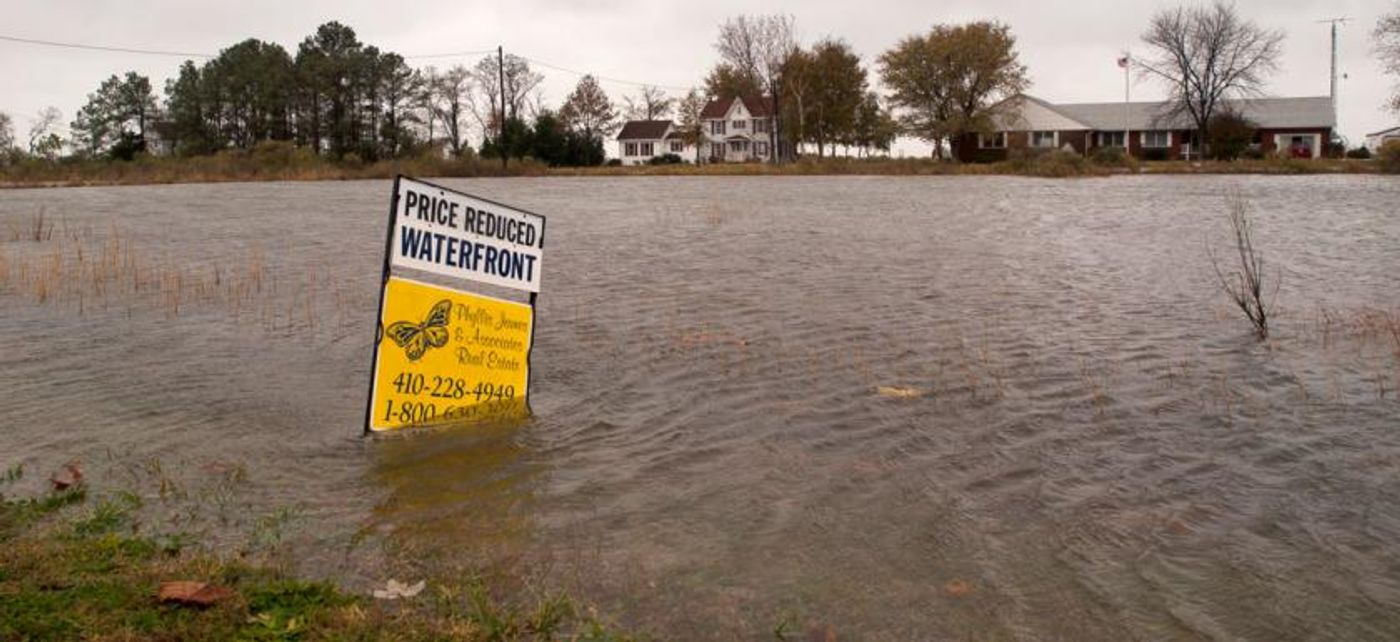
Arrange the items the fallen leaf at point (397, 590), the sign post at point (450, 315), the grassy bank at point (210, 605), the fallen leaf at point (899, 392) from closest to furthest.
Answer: the grassy bank at point (210, 605) → the fallen leaf at point (397, 590) → the sign post at point (450, 315) → the fallen leaf at point (899, 392)

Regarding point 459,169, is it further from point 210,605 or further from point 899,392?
point 210,605

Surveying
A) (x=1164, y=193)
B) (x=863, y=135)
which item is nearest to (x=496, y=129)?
(x=863, y=135)

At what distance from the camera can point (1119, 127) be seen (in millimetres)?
97500

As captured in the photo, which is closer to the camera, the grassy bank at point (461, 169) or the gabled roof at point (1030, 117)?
the grassy bank at point (461, 169)

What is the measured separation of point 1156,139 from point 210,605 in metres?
105

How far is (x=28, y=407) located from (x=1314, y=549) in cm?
892

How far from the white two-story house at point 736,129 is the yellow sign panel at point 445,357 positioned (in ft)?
386

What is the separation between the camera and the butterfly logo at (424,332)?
728 cm

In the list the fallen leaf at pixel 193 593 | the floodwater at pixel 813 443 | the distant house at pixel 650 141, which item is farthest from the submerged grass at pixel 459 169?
the fallen leaf at pixel 193 593

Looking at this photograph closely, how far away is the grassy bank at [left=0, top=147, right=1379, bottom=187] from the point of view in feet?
205

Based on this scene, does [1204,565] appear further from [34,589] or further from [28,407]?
[28,407]

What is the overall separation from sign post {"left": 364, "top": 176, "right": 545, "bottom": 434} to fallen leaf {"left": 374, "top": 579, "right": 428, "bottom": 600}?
256 centimetres

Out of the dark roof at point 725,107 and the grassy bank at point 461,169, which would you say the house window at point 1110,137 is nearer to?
the grassy bank at point 461,169

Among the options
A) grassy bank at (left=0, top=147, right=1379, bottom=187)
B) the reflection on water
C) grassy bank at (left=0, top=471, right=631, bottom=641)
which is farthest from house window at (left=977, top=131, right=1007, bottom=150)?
grassy bank at (left=0, top=471, right=631, bottom=641)
